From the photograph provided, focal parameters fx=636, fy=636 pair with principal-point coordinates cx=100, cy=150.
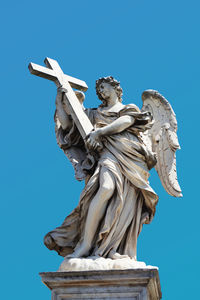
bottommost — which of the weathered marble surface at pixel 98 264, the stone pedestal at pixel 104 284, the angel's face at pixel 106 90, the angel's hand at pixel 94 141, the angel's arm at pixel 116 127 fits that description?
the stone pedestal at pixel 104 284

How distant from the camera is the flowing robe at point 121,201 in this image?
7.97 meters

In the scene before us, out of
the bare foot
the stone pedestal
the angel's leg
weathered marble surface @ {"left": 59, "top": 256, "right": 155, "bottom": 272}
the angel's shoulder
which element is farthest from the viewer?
the angel's shoulder

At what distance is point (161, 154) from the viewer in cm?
913

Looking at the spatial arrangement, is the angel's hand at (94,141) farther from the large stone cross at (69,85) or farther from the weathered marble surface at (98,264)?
the weathered marble surface at (98,264)

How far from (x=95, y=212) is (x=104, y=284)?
979 mm

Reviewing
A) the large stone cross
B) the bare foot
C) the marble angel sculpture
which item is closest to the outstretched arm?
the marble angel sculpture

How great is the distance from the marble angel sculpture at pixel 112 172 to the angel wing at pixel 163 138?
14 millimetres

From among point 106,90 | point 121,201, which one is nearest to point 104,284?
point 121,201

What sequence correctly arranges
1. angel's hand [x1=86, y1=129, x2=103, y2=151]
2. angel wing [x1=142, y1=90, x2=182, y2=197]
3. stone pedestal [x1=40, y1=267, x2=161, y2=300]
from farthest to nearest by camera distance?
angel wing [x1=142, y1=90, x2=182, y2=197] < angel's hand [x1=86, y1=129, x2=103, y2=151] < stone pedestal [x1=40, y1=267, x2=161, y2=300]

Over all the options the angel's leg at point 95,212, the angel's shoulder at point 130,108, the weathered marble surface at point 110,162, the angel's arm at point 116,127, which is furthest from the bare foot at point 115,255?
the angel's shoulder at point 130,108

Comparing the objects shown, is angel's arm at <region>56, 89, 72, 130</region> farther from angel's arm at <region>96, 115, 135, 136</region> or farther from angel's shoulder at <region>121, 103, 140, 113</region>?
angel's shoulder at <region>121, 103, 140, 113</region>

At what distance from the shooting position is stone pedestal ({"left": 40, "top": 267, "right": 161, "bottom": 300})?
Result: 7301mm

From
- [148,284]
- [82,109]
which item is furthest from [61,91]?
[148,284]

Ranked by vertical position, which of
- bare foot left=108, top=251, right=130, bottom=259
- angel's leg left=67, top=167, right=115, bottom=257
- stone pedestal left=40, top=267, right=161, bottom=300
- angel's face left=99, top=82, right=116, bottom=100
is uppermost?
angel's face left=99, top=82, right=116, bottom=100
